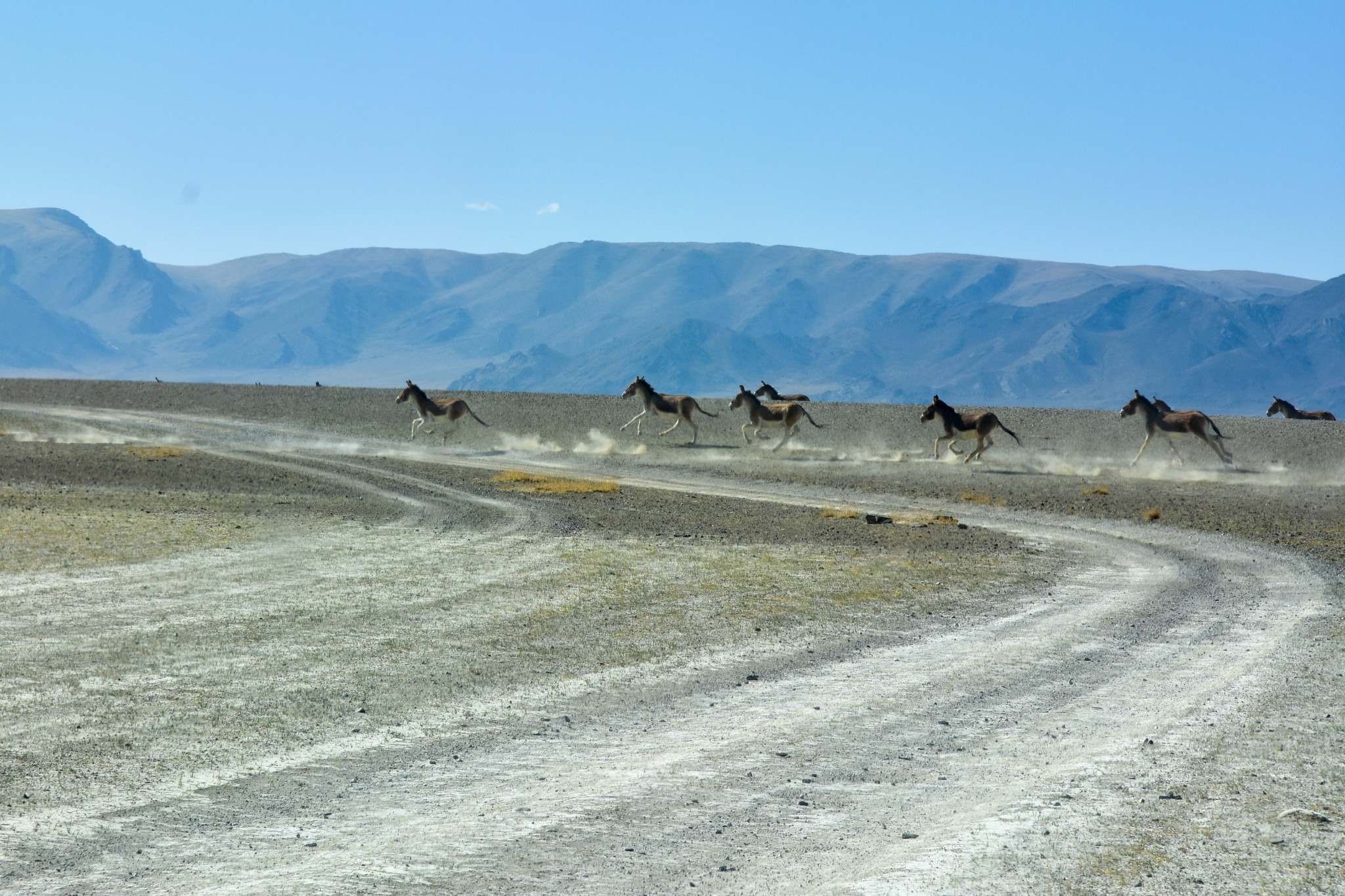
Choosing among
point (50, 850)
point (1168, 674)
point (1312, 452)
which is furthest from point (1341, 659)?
point (1312, 452)

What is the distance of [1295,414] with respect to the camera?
213 feet

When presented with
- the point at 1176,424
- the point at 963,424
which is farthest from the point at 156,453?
the point at 1176,424

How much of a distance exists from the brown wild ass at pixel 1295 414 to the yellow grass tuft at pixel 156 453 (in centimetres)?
4810

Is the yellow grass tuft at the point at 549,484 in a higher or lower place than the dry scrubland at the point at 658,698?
higher

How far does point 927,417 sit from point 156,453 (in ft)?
75.7

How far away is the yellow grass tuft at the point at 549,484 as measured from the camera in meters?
31.6

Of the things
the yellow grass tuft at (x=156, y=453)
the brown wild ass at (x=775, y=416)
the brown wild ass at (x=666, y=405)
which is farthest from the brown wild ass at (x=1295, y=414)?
the yellow grass tuft at (x=156, y=453)

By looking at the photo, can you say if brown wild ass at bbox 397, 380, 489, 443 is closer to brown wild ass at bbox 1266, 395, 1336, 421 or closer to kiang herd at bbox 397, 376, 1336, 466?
kiang herd at bbox 397, 376, 1336, 466

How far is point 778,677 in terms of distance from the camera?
38.4ft

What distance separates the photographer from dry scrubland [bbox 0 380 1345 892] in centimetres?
683

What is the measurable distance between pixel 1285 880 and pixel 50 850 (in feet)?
20.8

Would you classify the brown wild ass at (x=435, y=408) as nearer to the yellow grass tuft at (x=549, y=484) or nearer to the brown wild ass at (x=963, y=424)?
the yellow grass tuft at (x=549, y=484)

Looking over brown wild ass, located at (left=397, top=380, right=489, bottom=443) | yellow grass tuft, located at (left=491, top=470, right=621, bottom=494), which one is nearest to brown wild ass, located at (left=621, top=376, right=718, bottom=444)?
brown wild ass, located at (left=397, top=380, right=489, bottom=443)

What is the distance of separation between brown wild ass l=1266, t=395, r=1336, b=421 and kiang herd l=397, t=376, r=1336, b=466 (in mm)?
10598
